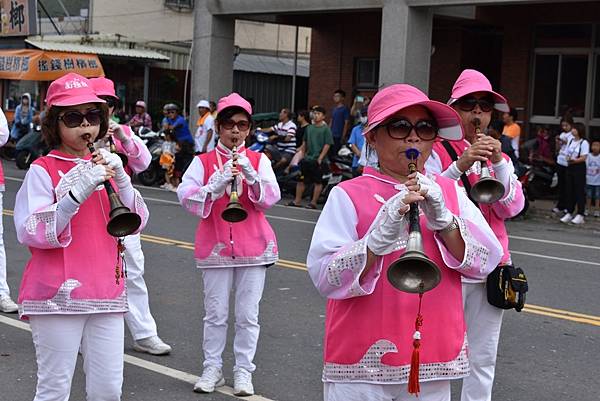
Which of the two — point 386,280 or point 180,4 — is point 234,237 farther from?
point 180,4

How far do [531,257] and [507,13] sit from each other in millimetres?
10524

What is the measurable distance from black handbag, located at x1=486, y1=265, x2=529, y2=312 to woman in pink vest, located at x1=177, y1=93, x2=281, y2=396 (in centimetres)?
185

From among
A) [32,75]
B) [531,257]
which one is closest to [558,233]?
[531,257]

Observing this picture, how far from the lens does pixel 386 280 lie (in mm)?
3514

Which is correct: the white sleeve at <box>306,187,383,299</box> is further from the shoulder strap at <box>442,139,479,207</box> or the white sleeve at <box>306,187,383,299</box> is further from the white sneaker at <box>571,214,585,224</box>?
the white sneaker at <box>571,214,585,224</box>

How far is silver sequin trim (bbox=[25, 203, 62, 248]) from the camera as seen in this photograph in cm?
439

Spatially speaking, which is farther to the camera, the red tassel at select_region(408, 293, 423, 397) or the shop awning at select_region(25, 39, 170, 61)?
the shop awning at select_region(25, 39, 170, 61)

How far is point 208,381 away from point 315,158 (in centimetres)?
1165

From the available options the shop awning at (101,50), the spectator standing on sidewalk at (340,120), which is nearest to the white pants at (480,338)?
the spectator standing on sidewalk at (340,120)

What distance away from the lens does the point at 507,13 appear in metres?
21.3

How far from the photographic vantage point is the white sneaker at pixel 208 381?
246 inches

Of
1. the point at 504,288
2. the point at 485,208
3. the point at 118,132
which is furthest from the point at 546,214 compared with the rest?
the point at 504,288

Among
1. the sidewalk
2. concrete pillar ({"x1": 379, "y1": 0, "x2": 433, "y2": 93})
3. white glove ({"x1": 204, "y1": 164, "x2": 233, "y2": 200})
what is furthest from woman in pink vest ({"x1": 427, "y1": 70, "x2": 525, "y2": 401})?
concrete pillar ({"x1": 379, "y1": 0, "x2": 433, "y2": 93})

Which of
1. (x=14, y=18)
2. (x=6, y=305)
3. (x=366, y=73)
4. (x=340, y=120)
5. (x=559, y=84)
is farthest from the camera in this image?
(x=14, y=18)
